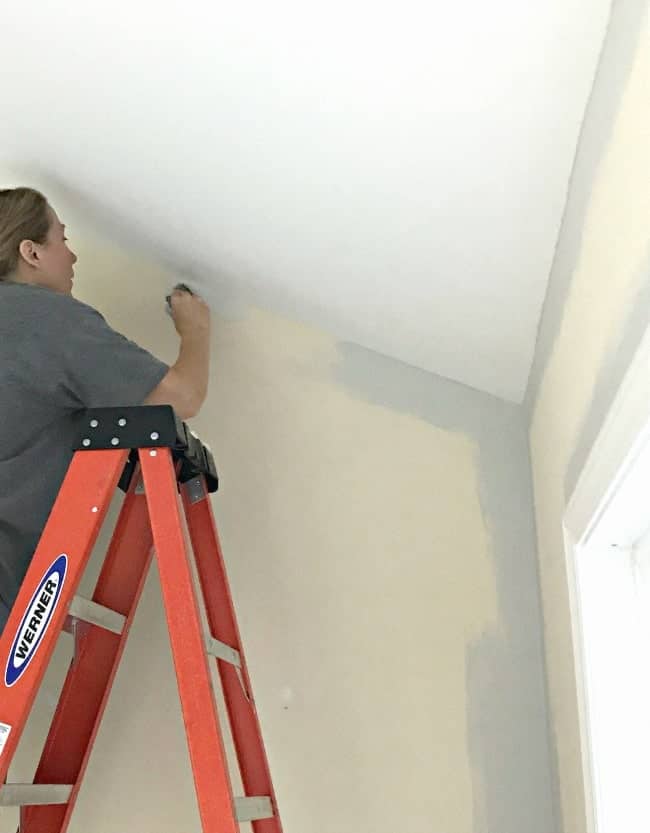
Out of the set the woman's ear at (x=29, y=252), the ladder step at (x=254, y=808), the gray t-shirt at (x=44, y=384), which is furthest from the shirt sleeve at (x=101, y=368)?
the ladder step at (x=254, y=808)

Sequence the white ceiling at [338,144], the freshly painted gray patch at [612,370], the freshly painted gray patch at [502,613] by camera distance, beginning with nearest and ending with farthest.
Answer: the freshly painted gray patch at [612,370] < the white ceiling at [338,144] < the freshly painted gray patch at [502,613]

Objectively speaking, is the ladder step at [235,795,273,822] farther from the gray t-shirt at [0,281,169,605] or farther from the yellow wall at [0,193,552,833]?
the gray t-shirt at [0,281,169,605]

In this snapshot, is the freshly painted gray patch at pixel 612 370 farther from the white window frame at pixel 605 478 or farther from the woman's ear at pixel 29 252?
the woman's ear at pixel 29 252

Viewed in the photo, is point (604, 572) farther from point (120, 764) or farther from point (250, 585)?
point (120, 764)

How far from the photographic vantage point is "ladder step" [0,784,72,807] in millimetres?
1340

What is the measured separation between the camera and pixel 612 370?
1.07 metres

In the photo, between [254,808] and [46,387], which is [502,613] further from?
[46,387]

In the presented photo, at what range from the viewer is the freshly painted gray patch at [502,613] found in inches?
66.8

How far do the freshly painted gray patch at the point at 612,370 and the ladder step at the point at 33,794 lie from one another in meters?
0.93

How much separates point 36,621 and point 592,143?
0.99m

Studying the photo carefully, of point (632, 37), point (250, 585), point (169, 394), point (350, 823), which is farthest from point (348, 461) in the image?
point (632, 37)

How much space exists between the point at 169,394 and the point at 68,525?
1.01 feet

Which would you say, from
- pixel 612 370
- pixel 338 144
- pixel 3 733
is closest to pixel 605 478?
pixel 612 370

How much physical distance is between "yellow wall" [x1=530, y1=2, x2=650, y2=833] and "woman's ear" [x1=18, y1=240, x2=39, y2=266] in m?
0.93
